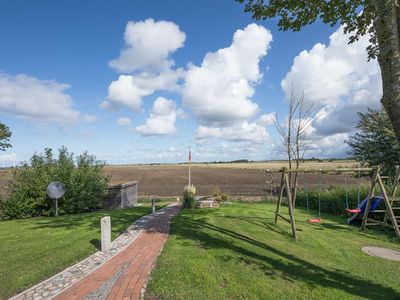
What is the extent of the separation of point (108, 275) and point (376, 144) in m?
20.2

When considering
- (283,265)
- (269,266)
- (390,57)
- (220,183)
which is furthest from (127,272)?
(220,183)

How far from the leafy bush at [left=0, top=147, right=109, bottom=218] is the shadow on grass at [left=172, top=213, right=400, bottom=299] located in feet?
29.0

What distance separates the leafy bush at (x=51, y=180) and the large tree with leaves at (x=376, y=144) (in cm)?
1754

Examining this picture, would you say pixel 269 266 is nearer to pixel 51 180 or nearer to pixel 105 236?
pixel 105 236

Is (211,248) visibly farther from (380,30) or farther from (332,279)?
(380,30)

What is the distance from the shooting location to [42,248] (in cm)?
792

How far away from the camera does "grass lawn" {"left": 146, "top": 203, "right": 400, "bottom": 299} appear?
210 inches

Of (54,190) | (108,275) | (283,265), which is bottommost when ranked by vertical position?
(283,265)

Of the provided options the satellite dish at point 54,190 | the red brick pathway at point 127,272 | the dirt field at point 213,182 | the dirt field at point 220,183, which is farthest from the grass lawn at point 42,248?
the dirt field at point 220,183

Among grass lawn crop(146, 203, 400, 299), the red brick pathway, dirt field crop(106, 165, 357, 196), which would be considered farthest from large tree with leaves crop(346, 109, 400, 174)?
the red brick pathway

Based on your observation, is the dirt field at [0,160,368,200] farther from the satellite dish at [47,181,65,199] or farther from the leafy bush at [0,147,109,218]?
the satellite dish at [47,181,65,199]

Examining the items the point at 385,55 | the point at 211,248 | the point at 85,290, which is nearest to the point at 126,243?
the point at 211,248

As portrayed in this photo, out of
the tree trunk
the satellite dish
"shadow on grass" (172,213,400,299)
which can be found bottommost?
"shadow on grass" (172,213,400,299)

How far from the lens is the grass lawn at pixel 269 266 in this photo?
534cm
